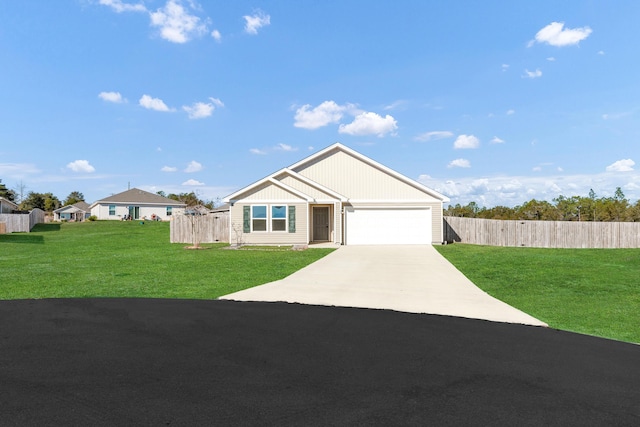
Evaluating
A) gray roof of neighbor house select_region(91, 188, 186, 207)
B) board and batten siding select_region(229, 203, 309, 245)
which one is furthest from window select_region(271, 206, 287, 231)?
gray roof of neighbor house select_region(91, 188, 186, 207)

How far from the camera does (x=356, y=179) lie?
26328 millimetres

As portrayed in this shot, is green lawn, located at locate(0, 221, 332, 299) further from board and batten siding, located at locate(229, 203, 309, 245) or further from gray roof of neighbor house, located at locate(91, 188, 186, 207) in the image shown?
gray roof of neighbor house, located at locate(91, 188, 186, 207)

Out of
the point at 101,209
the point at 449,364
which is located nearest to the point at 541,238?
the point at 449,364

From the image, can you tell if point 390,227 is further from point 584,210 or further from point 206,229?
point 584,210

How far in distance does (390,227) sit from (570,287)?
48.2 feet

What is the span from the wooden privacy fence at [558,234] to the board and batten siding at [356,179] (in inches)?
161

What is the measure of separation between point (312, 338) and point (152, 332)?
7.65 feet

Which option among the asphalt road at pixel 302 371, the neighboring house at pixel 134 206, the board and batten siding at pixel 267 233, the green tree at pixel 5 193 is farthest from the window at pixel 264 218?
the green tree at pixel 5 193

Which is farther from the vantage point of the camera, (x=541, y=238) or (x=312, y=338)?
(x=541, y=238)

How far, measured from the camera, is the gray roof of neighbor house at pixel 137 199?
54.6 meters

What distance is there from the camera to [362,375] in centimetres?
452

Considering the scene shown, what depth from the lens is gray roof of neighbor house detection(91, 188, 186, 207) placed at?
5459 centimetres

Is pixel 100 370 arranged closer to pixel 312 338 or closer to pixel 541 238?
pixel 312 338

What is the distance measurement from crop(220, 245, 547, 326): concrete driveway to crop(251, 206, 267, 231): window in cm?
898
